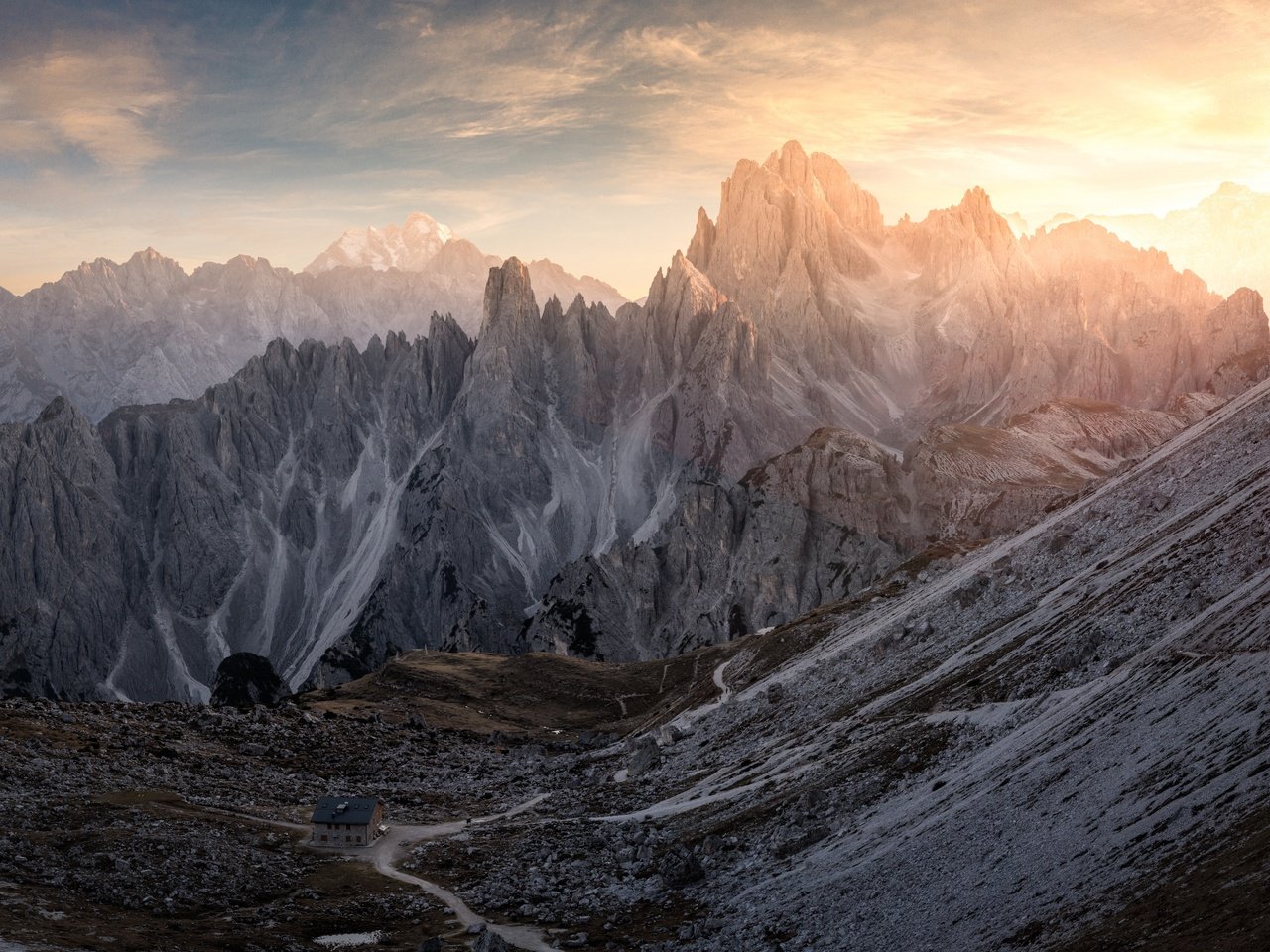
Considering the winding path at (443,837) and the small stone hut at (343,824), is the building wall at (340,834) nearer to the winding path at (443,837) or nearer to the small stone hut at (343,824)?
the small stone hut at (343,824)

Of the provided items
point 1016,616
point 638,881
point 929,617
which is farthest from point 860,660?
point 638,881

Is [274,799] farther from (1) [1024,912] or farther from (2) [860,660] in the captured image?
(1) [1024,912]

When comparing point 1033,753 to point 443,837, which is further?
point 443,837

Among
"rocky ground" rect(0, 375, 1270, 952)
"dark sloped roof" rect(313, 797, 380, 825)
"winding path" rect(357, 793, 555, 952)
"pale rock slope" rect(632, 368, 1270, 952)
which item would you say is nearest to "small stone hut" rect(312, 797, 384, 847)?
"dark sloped roof" rect(313, 797, 380, 825)

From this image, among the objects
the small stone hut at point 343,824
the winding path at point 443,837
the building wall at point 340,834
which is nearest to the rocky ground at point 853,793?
the winding path at point 443,837

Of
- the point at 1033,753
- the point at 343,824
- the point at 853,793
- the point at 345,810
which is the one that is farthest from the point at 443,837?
the point at 1033,753

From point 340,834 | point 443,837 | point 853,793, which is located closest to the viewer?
point 853,793

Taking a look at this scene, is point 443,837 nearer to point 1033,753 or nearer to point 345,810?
point 345,810
